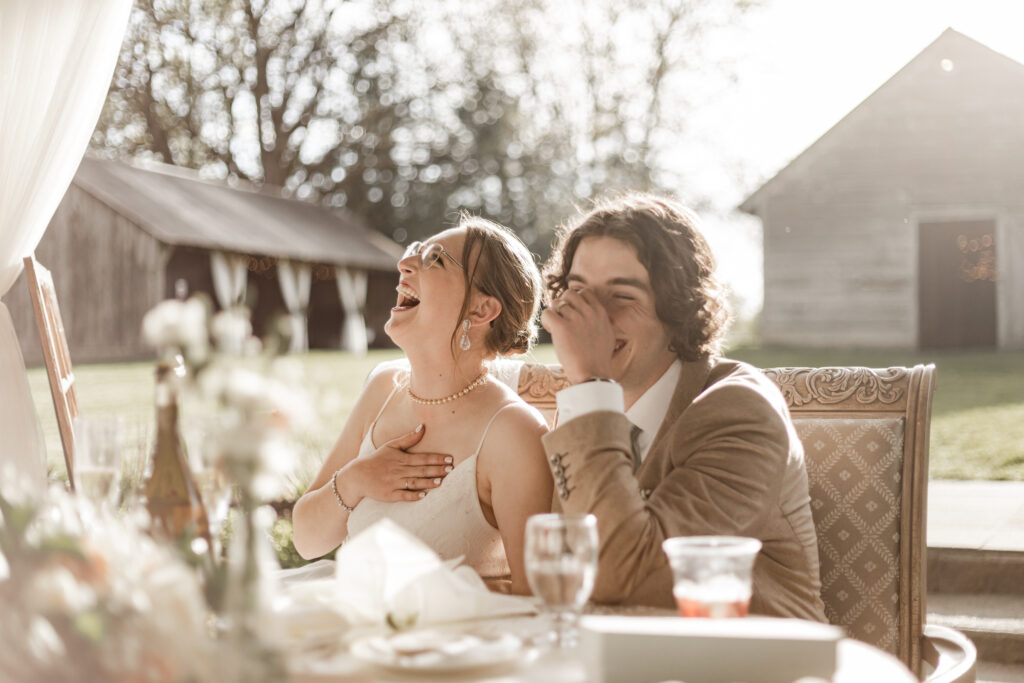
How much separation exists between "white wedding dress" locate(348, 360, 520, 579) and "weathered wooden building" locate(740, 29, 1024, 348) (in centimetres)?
1368

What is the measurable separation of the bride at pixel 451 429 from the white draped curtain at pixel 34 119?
5.51 ft

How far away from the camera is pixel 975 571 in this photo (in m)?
4.07

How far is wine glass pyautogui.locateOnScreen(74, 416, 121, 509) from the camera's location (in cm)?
153

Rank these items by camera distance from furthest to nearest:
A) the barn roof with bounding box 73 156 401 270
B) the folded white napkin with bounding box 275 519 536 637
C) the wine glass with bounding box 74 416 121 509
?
the barn roof with bounding box 73 156 401 270 < the wine glass with bounding box 74 416 121 509 < the folded white napkin with bounding box 275 519 536 637

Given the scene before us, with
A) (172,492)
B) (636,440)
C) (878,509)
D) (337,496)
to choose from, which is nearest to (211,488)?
(172,492)

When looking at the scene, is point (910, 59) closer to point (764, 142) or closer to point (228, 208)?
point (764, 142)

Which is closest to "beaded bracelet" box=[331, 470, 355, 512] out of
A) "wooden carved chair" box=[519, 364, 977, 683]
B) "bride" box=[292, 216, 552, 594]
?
"bride" box=[292, 216, 552, 594]

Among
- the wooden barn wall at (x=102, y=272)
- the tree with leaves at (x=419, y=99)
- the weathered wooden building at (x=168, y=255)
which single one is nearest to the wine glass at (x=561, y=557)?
the weathered wooden building at (x=168, y=255)

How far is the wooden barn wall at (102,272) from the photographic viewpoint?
16.9 metres

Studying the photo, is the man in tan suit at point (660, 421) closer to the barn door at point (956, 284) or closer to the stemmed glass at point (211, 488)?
the stemmed glass at point (211, 488)

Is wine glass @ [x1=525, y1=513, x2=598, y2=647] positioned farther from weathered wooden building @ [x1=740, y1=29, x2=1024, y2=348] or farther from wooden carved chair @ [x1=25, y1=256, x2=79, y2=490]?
weathered wooden building @ [x1=740, y1=29, x2=1024, y2=348]

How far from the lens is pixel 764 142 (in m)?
18.2

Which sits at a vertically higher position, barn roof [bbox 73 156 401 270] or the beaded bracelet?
barn roof [bbox 73 156 401 270]

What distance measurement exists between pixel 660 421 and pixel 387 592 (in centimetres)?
85
